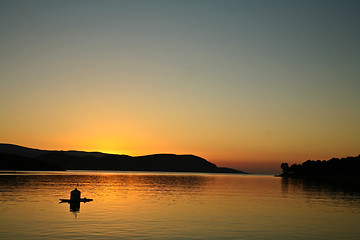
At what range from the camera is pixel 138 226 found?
4262 cm

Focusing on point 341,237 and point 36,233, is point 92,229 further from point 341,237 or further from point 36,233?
point 341,237

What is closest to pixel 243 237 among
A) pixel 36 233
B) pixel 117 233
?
pixel 117 233

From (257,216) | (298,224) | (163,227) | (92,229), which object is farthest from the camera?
(257,216)

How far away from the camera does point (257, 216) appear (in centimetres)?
5341

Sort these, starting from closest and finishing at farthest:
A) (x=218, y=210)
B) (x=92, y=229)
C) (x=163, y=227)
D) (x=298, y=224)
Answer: (x=92, y=229)
(x=163, y=227)
(x=298, y=224)
(x=218, y=210)

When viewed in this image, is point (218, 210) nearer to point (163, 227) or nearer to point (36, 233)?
point (163, 227)

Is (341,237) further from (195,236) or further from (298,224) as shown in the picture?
(195,236)

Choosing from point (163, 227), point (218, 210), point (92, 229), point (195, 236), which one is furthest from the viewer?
point (218, 210)

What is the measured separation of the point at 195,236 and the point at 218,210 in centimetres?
2370

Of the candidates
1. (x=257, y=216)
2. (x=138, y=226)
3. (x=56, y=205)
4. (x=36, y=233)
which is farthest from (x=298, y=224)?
(x=56, y=205)

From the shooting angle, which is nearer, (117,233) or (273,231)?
(117,233)

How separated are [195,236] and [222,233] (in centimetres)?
361

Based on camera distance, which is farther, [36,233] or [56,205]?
[56,205]

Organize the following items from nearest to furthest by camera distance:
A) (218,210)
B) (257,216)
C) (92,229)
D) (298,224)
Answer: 1. (92,229)
2. (298,224)
3. (257,216)
4. (218,210)
